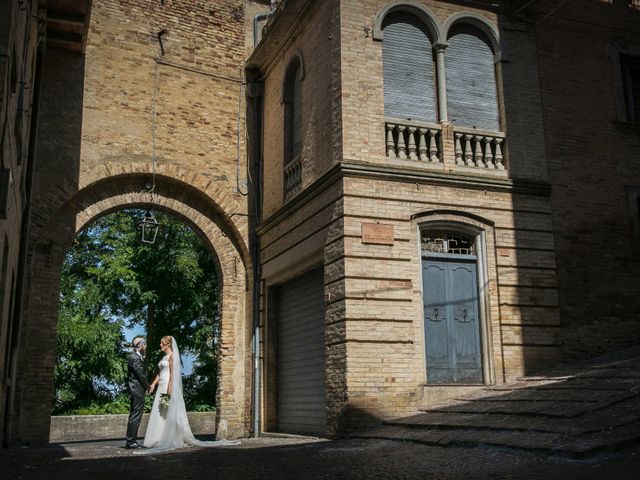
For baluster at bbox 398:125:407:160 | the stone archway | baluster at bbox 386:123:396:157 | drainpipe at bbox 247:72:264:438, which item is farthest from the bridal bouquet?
baluster at bbox 398:125:407:160

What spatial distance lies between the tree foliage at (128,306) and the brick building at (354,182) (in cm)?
1177

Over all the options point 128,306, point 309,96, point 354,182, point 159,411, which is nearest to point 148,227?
point 309,96

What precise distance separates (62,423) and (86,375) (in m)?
7.50

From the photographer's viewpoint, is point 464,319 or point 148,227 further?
point 148,227

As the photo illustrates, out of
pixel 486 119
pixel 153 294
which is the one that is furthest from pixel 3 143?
pixel 153 294

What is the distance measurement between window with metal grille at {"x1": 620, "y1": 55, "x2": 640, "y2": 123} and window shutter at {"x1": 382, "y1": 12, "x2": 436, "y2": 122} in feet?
15.5

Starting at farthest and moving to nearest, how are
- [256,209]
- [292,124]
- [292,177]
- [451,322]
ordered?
[256,209] → [292,124] → [292,177] → [451,322]

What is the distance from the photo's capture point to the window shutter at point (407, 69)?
44.9ft

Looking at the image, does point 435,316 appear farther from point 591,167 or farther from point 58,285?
point 58,285

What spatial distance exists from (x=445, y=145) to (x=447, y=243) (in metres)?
1.84

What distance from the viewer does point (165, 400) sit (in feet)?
41.3

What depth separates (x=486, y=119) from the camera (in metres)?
14.2

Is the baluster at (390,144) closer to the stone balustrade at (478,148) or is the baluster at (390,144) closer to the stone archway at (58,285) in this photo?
the stone balustrade at (478,148)

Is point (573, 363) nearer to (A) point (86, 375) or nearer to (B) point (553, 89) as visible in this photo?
(B) point (553, 89)
